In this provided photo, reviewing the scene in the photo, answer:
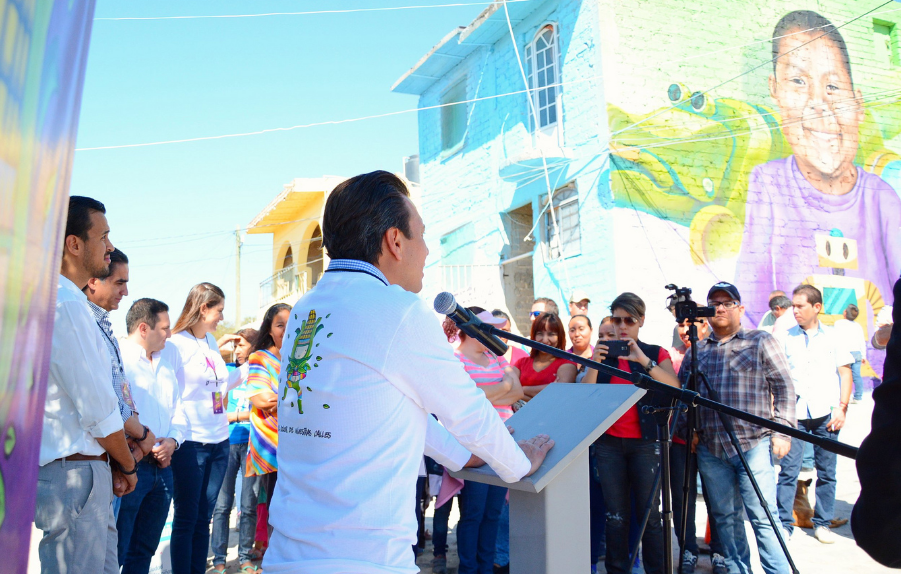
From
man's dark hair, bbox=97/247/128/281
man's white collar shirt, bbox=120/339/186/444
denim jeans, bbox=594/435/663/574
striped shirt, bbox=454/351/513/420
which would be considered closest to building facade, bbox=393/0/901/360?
striped shirt, bbox=454/351/513/420

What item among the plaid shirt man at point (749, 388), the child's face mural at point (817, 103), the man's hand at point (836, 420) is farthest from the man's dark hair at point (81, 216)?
the child's face mural at point (817, 103)

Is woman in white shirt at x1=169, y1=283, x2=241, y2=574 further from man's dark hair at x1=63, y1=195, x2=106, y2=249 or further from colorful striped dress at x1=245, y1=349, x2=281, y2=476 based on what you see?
man's dark hair at x1=63, y1=195, x2=106, y2=249

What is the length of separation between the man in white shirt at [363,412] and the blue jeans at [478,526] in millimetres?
2963

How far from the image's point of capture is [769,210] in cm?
1229

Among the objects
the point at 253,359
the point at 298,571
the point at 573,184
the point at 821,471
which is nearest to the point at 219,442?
the point at 253,359

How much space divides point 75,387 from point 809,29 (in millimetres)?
14533

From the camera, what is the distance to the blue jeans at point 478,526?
473 cm

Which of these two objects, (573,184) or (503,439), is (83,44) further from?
(573,184)

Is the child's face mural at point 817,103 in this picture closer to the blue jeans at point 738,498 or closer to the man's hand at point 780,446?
the man's hand at point 780,446

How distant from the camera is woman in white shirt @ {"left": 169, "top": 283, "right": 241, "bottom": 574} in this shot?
4555mm

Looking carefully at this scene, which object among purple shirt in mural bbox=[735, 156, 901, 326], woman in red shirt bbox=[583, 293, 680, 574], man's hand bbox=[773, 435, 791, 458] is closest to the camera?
woman in red shirt bbox=[583, 293, 680, 574]

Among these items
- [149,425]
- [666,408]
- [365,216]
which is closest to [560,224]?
[149,425]

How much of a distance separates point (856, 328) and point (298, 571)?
312 inches

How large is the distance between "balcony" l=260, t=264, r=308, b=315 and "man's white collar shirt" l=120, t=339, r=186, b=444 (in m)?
18.0
